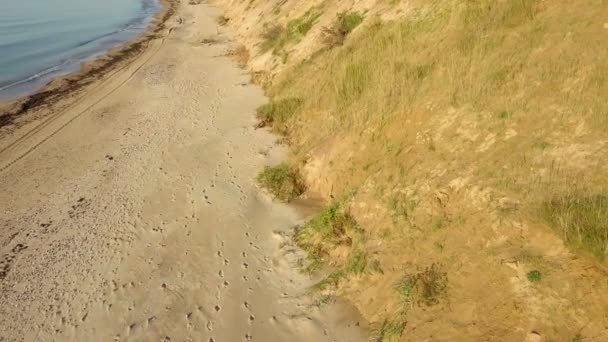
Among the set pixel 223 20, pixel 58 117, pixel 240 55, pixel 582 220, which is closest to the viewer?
pixel 582 220

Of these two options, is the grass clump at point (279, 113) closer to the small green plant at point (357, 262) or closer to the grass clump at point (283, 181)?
the grass clump at point (283, 181)

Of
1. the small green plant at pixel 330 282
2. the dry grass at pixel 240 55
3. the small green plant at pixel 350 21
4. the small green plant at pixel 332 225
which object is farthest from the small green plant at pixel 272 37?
the small green plant at pixel 330 282

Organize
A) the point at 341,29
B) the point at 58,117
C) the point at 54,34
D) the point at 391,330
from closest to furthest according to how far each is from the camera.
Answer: the point at 391,330
the point at 341,29
the point at 58,117
the point at 54,34

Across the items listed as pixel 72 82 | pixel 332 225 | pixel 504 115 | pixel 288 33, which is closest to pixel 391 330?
pixel 332 225

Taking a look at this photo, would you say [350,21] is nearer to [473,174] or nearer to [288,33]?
[288,33]

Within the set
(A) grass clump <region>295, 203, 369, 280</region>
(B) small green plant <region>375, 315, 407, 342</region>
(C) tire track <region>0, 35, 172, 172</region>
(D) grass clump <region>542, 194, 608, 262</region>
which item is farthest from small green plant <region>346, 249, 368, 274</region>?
(C) tire track <region>0, 35, 172, 172</region>

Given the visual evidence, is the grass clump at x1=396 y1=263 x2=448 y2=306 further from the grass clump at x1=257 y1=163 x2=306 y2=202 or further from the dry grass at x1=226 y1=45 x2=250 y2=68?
the dry grass at x1=226 y1=45 x2=250 y2=68
